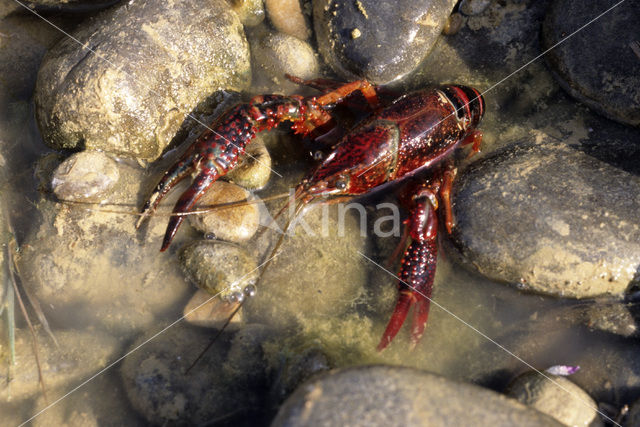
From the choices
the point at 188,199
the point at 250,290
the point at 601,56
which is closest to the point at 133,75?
the point at 188,199

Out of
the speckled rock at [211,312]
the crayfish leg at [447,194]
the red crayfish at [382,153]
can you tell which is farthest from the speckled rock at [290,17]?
the speckled rock at [211,312]

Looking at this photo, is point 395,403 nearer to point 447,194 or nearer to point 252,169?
point 447,194

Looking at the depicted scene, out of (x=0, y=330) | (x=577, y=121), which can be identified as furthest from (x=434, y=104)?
(x=0, y=330)

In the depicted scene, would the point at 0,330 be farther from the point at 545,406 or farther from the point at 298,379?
the point at 545,406

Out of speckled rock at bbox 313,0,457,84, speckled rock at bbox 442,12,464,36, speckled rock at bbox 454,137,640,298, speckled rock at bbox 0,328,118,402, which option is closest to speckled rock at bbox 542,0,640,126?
speckled rock at bbox 454,137,640,298

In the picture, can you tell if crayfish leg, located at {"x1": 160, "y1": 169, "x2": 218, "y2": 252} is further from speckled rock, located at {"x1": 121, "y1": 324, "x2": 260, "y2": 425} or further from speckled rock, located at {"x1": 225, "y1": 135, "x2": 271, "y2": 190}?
speckled rock, located at {"x1": 121, "y1": 324, "x2": 260, "y2": 425}

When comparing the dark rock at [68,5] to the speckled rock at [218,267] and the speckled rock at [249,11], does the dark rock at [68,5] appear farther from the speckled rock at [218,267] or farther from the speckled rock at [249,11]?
the speckled rock at [218,267]
